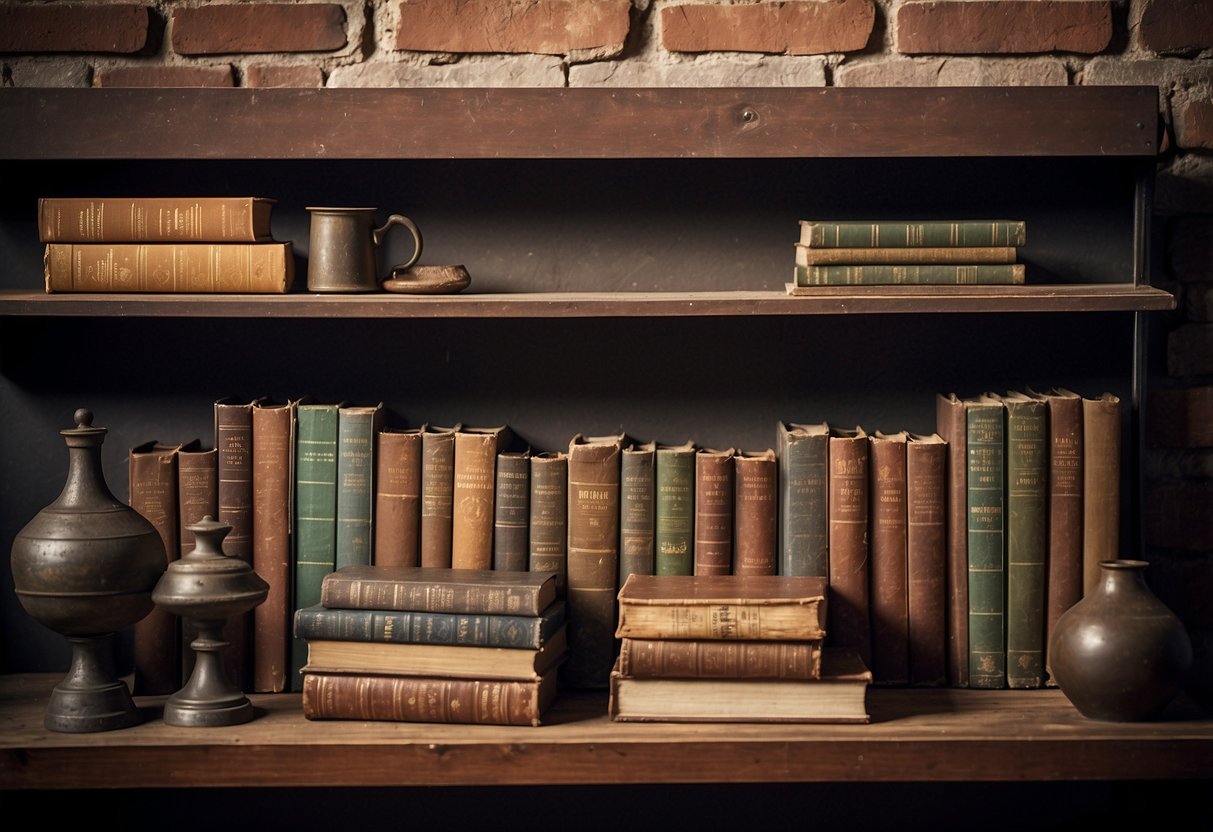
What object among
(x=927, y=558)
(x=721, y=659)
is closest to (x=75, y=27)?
(x=721, y=659)

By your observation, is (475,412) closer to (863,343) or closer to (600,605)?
(600,605)

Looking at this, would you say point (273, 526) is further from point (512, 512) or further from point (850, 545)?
point (850, 545)

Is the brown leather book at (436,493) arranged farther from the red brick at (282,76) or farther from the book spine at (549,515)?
the red brick at (282,76)

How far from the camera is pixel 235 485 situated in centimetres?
164

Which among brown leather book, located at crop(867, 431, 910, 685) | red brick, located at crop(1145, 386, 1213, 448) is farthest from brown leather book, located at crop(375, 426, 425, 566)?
red brick, located at crop(1145, 386, 1213, 448)

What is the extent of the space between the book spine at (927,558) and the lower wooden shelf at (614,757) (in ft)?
0.55

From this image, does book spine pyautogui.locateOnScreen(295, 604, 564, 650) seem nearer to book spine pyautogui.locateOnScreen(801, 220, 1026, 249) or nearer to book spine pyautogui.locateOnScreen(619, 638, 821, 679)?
book spine pyautogui.locateOnScreen(619, 638, 821, 679)

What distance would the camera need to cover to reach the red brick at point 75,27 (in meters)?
1.69

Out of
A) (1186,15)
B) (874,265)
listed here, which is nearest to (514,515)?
(874,265)

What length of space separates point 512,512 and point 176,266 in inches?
19.5

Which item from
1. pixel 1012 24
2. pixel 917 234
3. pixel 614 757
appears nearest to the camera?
pixel 614 757

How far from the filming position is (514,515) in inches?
64.8

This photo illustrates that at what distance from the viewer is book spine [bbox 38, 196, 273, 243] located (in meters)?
1.59

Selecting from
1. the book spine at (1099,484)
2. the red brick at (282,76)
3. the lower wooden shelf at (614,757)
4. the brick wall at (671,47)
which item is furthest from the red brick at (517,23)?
the lower wooden shelf at (614,757)
